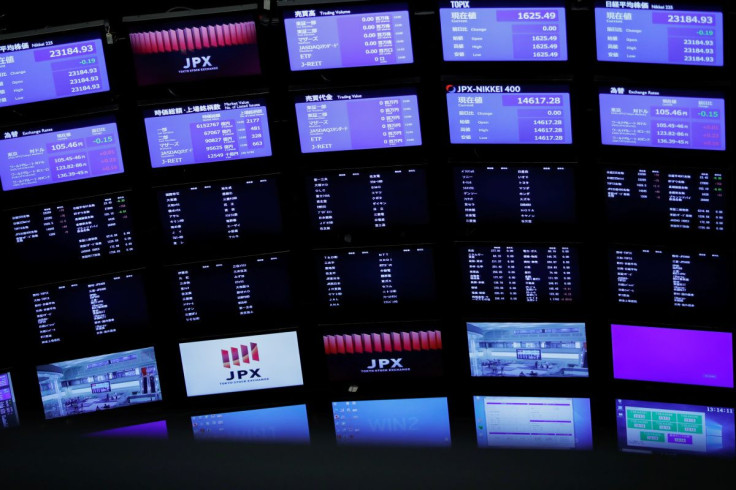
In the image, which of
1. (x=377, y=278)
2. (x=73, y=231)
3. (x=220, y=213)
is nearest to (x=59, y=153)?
(x=73, y=231)

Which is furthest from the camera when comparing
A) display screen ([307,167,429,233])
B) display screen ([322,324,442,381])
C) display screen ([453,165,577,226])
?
display screen ([322,324,442,381])

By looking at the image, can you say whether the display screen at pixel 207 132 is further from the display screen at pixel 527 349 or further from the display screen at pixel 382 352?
the display screen at pixel 527 349

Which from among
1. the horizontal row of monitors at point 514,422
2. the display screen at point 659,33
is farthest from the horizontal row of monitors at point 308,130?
the horizontal row of monitors at point 514,422

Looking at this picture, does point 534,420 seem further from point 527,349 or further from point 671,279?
point 671,279

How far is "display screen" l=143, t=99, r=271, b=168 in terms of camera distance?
5922 mm

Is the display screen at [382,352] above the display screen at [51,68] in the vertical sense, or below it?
below

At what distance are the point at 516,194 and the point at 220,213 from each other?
1.59m

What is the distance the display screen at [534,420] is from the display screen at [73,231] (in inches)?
86.8

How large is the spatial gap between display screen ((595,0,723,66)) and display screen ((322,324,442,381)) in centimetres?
184

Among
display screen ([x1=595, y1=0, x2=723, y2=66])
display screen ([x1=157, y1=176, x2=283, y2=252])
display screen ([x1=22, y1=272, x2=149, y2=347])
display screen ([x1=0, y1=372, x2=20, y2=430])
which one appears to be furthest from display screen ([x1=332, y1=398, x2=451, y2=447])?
display screen ([x1=595, y1=0, x2=723, y2=66])

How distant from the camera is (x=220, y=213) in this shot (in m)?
6.09

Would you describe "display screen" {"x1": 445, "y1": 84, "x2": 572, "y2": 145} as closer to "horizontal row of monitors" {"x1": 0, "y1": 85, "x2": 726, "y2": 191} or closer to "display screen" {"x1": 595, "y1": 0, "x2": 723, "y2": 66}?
"horizontal row of monitors" {"x1": 0, "y1": 85, "x2": 726, "y2": 191}

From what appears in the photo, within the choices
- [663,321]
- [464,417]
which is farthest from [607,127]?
[464,417]

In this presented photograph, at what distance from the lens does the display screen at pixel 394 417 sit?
253 inches
